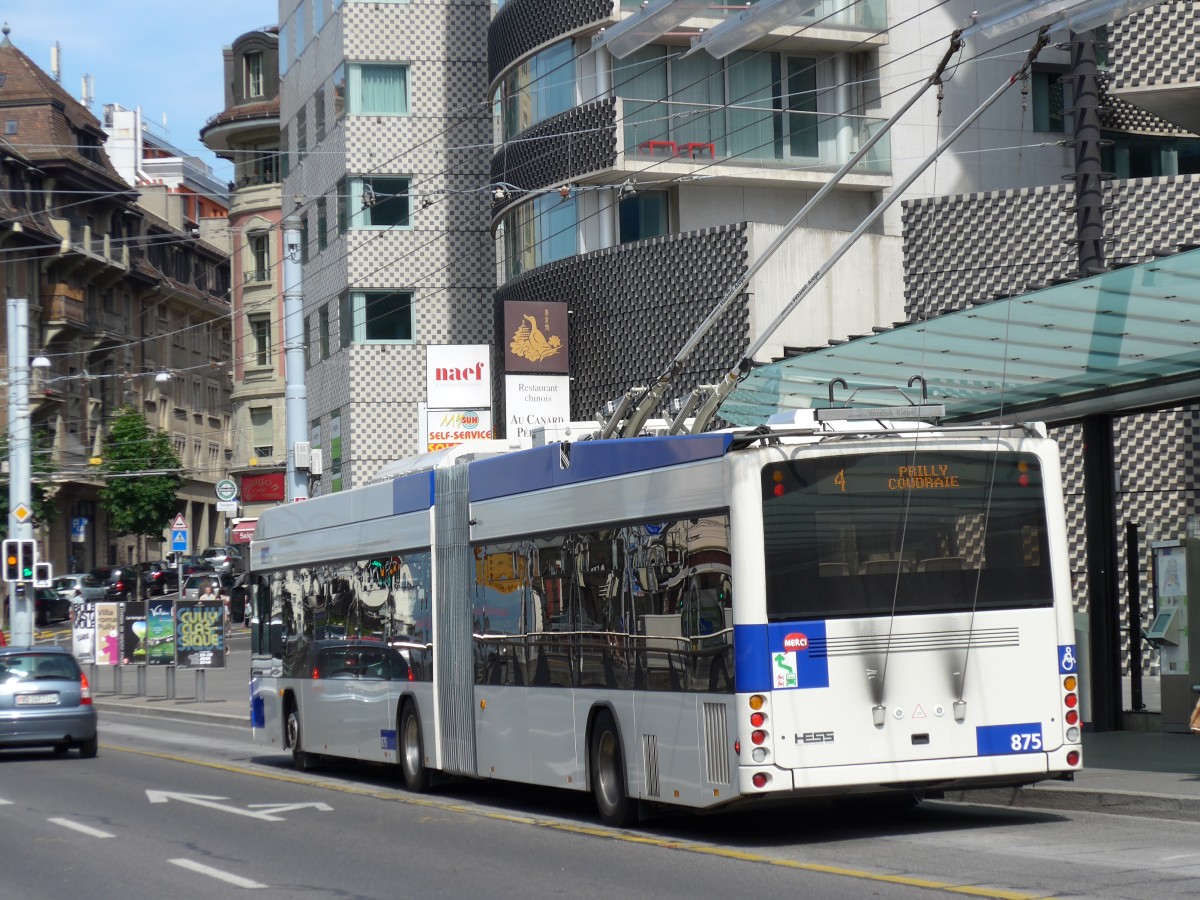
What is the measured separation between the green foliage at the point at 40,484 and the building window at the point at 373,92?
25.4m

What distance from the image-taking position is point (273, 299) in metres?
79.8

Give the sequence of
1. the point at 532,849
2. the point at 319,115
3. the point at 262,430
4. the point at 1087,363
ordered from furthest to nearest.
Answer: the point at 262,430, the point at 319,115, the point at 1087,363, the point at 532,849

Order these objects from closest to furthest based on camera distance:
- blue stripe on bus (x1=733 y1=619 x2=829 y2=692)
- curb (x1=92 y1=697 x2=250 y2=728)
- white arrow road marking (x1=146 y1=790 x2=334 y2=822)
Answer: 1. blue stripe on bus (x1=733 y1=619 x2=829 y2=692)
2. white arrow road marking (x1=146 y1=790 x2=334 y2=822)
3. curb (x1=92 y1=697 x2=250 y2=728)

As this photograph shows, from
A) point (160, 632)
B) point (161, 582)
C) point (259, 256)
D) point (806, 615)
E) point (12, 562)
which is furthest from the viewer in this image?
point (259, 256)

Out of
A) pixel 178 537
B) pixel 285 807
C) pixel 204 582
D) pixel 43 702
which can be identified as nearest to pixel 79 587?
pixel 204 582

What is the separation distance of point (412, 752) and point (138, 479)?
5811 cm

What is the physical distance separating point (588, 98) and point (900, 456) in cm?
2421

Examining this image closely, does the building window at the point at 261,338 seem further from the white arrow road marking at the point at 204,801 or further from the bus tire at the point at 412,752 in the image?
the bus tire at the point at 412,752

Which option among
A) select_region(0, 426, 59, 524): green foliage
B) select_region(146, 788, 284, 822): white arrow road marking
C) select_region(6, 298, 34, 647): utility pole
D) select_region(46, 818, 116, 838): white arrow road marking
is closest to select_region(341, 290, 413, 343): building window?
select_region(6, 298, 34, 647): utility pole

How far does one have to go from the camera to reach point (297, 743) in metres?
22.0

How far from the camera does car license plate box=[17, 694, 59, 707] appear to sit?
2311 cm

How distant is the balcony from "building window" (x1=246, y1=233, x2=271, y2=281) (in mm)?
49413

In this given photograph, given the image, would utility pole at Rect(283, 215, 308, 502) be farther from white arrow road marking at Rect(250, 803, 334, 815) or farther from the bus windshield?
the bus windshield

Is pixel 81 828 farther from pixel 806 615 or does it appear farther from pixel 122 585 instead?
pixel 122 585
